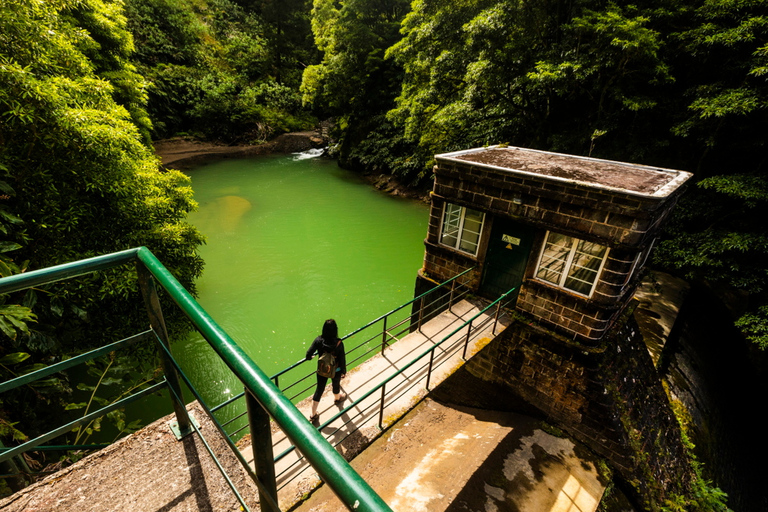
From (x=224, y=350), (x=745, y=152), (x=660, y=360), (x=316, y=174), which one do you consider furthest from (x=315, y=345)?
(x=316, y=174)

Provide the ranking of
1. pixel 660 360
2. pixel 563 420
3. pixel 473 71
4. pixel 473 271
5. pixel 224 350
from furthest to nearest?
pixel 473 71, pixel 660 360, pixel 473 271, pixel 563 420, pixel 224 350

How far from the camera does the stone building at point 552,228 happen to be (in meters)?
4.92

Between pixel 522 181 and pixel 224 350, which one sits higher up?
pixel 224 350

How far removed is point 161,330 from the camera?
1.51 metres

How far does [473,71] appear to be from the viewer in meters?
10.6

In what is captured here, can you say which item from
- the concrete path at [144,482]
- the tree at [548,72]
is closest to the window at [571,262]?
the concrete path at [144,482]

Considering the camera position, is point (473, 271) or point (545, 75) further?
point (545, 75)

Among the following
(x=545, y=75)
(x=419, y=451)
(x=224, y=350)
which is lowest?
(x=419, y=451)

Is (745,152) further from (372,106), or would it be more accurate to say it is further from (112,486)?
(372,106)

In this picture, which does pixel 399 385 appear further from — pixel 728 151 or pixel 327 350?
pixel 728 151

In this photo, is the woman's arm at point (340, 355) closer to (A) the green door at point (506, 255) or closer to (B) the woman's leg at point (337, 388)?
(B) the woman's leg at point (337, 388)

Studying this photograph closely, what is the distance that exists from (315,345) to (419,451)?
9.50ft

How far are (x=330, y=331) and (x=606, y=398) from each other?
4.85 m

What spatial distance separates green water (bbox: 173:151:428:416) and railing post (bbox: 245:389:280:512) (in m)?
7.40
